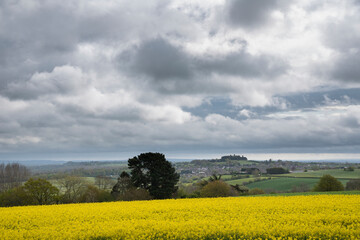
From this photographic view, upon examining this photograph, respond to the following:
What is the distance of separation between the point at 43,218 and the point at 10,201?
76.9 feet

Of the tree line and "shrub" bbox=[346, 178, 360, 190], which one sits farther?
"shrub" bbox=[346, 178, 360, 190]

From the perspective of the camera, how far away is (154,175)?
186ft

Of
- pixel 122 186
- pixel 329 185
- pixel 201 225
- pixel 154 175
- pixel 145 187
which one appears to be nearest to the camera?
pixel 201 225

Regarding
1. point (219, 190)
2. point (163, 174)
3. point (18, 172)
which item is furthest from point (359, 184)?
point (18, 172)

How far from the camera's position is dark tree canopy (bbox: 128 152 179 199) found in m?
56.6

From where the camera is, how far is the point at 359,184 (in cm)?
6588

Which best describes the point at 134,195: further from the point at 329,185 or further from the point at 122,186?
the point at 329,185

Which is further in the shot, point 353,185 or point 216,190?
point 353,185

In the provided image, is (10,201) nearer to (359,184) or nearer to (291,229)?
(291,229)

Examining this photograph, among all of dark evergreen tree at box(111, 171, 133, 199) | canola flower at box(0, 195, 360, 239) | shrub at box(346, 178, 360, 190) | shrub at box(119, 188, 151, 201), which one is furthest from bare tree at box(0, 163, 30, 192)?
shrub at box(346, 178, 360, 190)

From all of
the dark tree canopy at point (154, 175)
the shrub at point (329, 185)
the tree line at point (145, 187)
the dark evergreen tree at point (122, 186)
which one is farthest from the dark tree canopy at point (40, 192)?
the shrub at point (329, 185)

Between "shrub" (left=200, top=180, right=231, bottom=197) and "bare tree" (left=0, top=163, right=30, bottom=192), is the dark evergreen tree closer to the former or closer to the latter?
"shrub" (left=200, top=180, right=231, bottom=197)

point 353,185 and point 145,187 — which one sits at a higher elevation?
point 145,187

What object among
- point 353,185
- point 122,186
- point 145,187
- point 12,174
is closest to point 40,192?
point 122,186
